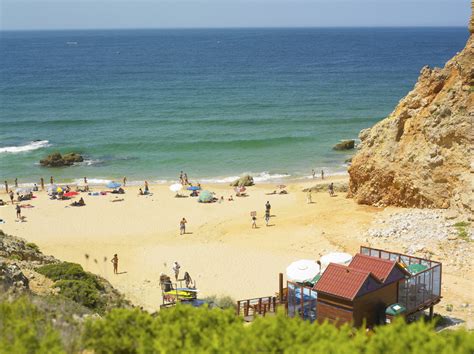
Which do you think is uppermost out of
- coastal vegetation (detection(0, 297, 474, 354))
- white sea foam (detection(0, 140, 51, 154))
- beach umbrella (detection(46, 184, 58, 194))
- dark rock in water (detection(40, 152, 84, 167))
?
coastal vegetation (detection(0, 297, 474, 354))

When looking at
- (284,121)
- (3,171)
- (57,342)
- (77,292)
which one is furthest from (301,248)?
(284,121)

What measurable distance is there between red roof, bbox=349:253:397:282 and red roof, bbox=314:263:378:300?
1.94 ft

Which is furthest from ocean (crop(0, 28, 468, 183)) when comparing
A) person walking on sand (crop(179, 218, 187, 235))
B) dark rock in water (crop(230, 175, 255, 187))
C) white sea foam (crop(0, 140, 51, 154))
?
person walking on sand (crop(179, 218, 187, 235))

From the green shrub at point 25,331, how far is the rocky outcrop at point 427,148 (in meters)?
18.4

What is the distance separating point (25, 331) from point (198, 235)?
1865 centimetres

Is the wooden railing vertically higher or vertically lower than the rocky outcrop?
lower

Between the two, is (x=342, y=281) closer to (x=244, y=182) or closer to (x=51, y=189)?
(x=244, y=182)

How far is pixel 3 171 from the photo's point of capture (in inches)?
1662

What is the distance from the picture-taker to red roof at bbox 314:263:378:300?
14234 mm

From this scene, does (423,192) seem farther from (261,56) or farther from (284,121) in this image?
(261,56)

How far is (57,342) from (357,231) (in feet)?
58.4

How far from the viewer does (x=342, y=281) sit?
14.5 m

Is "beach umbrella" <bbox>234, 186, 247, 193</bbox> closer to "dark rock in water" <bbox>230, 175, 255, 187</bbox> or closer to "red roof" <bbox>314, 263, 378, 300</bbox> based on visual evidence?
"dark rock in water" <bbox>230, 175, 255, 187</bbox>

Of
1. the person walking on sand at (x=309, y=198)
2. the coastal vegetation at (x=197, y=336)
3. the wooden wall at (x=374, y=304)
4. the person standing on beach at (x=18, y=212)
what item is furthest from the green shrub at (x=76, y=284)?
the person walking on sand at (x=309, y=198)
